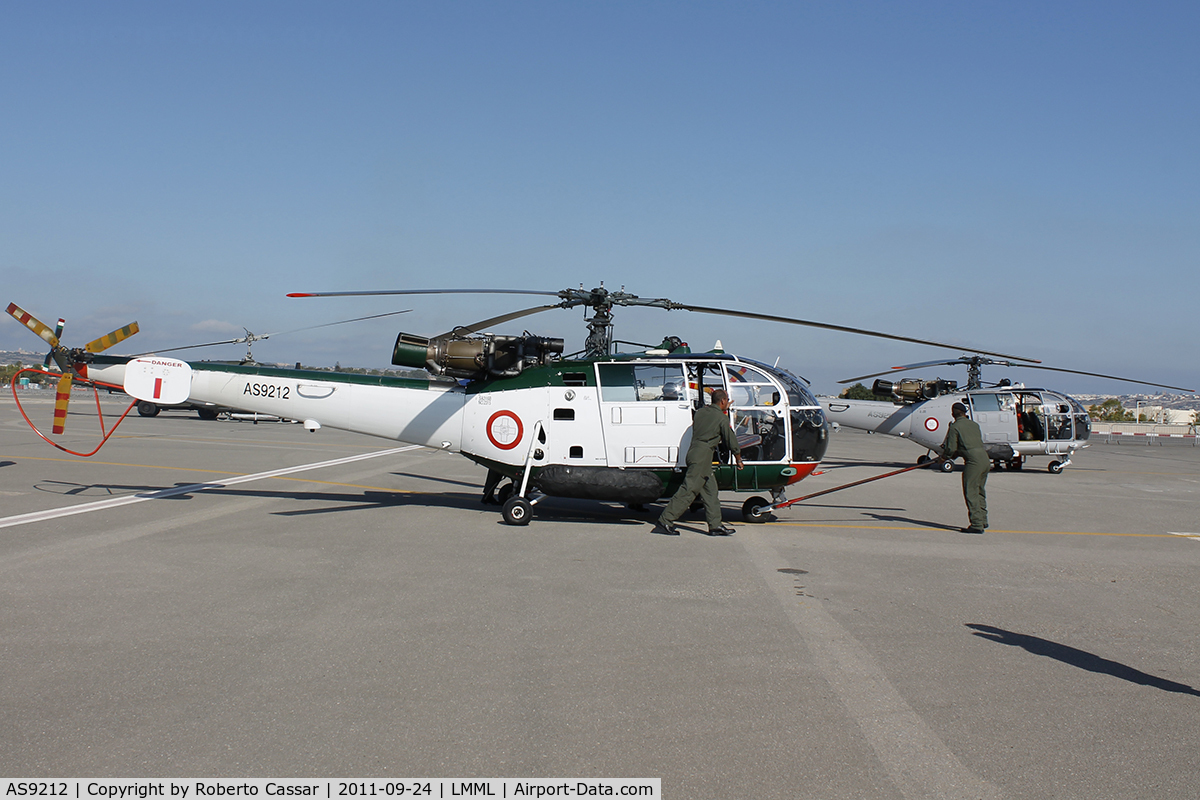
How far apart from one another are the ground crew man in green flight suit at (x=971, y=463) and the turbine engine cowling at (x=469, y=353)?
6386 mm

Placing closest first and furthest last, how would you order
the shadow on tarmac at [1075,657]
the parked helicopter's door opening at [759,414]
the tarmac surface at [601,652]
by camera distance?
the tarmac surface at [601,652], the shadow on tarmac at [1075,657], the parked helicopter's door opening at [759,414]

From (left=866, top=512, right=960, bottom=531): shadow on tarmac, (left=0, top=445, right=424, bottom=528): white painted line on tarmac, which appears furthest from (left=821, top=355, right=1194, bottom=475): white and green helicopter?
(left=0, top=445, right=424, bottom=528): white painted line on tarmac

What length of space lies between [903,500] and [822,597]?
831cm

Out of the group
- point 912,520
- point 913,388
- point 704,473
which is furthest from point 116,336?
point 913,388

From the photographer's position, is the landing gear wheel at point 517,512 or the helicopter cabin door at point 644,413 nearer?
the landing gear wheel at point 517,512

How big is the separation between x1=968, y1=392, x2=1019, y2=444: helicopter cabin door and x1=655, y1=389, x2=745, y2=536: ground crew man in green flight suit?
14.4 m

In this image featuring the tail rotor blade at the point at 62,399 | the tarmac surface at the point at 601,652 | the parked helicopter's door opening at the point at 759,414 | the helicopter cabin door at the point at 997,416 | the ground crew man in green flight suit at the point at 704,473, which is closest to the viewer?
the tarmac surface at the point at 601,652

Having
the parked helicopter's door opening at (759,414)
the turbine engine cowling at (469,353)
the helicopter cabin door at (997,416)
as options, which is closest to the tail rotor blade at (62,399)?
the turbine engine cowling at (469,353)

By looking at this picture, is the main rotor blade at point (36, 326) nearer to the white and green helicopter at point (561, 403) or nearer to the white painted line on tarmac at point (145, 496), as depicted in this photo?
the white and green helicopter at point (561, 403)

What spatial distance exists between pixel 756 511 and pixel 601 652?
635 cm

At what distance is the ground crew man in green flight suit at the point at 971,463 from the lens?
34.5ft

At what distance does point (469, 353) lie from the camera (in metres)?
10.7

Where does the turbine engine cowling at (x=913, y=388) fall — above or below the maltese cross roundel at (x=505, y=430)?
above

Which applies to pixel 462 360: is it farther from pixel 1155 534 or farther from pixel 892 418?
pixel 892 418
